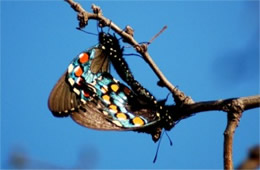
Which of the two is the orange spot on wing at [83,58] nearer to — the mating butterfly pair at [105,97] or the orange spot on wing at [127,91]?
the mating butterfly pair at [105,97]

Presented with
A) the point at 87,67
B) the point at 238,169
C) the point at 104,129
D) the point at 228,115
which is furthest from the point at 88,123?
the point at 238,169

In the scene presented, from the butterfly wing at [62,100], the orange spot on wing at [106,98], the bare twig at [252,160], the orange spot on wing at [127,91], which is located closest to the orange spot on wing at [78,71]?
the butterfly wing at [62,100]

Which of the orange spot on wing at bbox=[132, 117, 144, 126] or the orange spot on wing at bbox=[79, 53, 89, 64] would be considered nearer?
the orange spot on wing at bbox=[132, 117, 144, 126]

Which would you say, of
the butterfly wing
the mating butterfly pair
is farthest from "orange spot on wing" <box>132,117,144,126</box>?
the butterfly wing

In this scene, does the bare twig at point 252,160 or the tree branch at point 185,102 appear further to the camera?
the tree branch at point 185,102

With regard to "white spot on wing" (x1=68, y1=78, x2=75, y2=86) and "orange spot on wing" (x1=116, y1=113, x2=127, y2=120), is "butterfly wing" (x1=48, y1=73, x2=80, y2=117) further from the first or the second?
"orange spot on wing" (x1=116, y1=113, x2=127, y2=120)

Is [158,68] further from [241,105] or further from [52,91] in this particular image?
A: [52,91]

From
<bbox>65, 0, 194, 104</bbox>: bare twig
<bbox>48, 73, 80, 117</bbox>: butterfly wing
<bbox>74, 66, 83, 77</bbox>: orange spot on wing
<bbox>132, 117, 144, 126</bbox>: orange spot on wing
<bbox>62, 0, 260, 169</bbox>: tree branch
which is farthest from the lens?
<bbox>74, 66, 83, 77</bbox>: orange spot on wing

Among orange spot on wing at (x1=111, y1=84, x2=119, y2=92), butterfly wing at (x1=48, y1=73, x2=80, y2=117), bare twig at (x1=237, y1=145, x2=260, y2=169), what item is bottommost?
bare twig at (x1=237, y1=145, x2=260, y2=169)

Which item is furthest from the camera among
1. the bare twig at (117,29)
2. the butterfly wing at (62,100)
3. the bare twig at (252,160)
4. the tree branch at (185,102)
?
the butterfly wing at (62,100)
